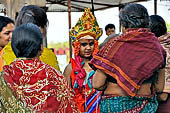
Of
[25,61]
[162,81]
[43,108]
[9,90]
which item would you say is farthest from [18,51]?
[162,81]

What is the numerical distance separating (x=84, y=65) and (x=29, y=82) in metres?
1.62

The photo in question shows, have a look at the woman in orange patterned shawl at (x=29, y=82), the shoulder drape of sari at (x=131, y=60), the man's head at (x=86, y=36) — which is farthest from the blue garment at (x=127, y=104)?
the man's head at (x=86, y=36)

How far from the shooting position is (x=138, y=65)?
2416 millimetres

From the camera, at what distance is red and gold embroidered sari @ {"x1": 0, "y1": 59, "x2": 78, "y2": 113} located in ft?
7.52

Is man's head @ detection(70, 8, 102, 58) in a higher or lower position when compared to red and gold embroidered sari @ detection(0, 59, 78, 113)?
higher

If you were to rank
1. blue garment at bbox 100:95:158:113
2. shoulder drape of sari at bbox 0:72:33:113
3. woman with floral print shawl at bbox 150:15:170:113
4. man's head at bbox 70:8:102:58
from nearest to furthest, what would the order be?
1. shoulder drape of sari at bbox 0:72:33:113
2. blue garment at bbox 100:95:158:113
3. woman with floral print shawl at bbox 150:15:170:113
4. man's head at bbox 70:8:102:58

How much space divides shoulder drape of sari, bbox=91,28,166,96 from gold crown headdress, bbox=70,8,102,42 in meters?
1.48

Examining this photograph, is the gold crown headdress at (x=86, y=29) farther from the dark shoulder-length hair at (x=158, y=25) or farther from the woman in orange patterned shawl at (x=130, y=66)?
the woman in orange patterned shawl at (x=130, y=66)

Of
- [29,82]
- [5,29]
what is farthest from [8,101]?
[5,29]

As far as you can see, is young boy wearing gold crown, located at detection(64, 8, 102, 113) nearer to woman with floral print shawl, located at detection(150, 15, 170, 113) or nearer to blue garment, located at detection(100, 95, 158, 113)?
woman with floral print shawl, located at detection(150, 15, 170, 113)

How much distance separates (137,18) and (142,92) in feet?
2.10

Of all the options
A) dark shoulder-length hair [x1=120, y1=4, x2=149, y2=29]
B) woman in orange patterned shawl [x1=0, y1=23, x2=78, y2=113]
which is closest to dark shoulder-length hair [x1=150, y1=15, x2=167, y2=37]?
dark shoulder-length hair [x1=120, y1=4, x2=149, y2=29]

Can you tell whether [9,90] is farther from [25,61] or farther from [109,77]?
[109,77]

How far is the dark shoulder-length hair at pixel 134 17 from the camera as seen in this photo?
8.46 ft
